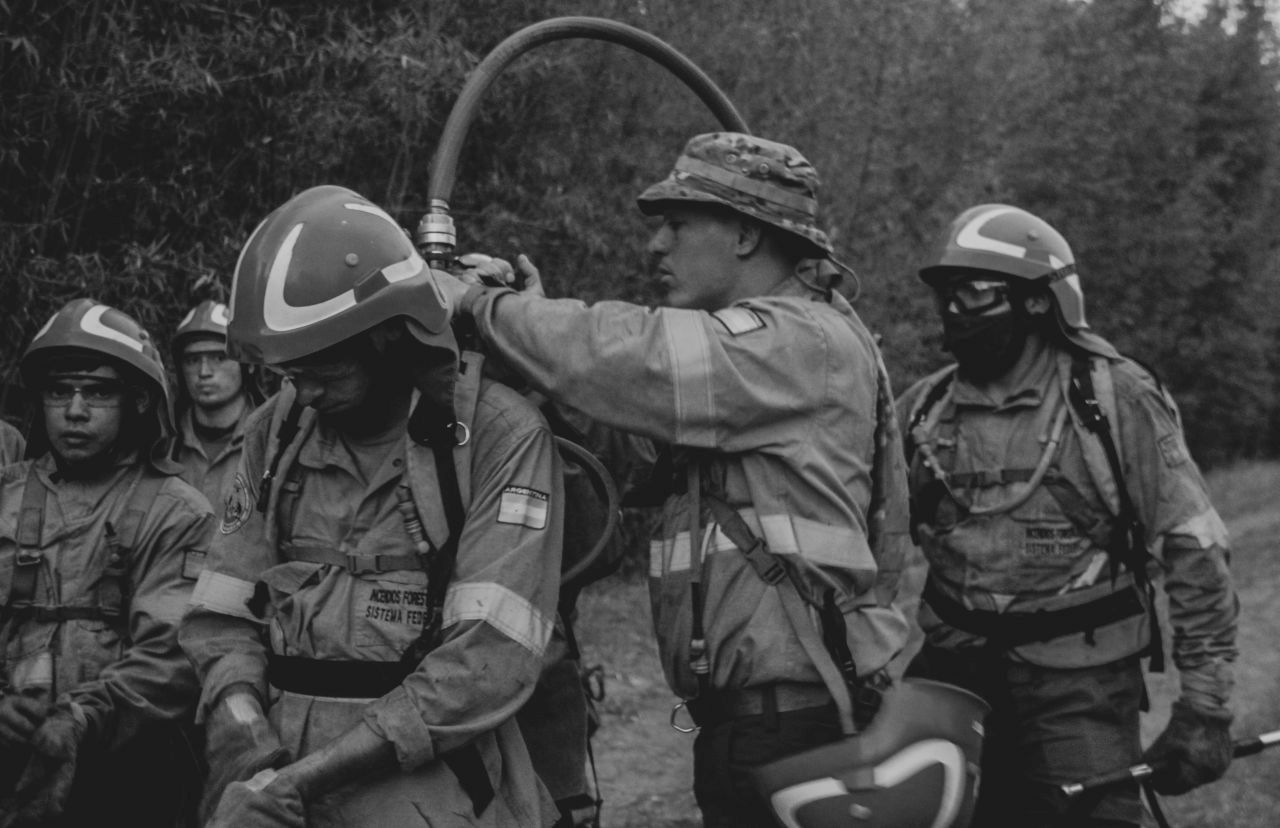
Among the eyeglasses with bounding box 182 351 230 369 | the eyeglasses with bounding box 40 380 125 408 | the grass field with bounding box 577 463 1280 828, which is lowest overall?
the grass field with bounding box 577 463 1280 828

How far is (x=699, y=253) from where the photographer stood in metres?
3.55

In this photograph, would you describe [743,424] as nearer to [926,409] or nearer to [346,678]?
[346,678]

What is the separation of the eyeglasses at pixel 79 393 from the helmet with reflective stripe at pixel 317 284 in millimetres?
1559

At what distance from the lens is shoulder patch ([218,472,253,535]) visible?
10.3 feet

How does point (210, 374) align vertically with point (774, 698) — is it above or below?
above

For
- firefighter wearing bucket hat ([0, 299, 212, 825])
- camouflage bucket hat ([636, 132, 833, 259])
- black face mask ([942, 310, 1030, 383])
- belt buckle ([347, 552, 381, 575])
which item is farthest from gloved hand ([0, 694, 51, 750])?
black face mask ([942, 310, 1030, 383])

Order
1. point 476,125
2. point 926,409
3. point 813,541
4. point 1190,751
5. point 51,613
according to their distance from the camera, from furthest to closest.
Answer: point 476,125 < point 926,409 < point 1190,751 < point 51,613 < point 813,541

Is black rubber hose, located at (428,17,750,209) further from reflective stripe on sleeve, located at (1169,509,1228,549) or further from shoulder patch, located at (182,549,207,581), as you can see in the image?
reflective stripe on sleeve, located at (1169,509,1228,549)

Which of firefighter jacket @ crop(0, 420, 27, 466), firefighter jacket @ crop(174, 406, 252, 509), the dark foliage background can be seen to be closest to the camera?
firefighter jacket @ crop(174, 406, 252, 509)

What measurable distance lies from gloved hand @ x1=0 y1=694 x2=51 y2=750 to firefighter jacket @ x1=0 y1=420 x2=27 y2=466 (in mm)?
1698

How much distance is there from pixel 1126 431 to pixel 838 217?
810 cm

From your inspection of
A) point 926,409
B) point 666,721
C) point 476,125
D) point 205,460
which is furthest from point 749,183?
point 666,721

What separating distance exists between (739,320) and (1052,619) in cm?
191

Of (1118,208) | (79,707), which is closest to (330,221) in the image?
(79,707)
